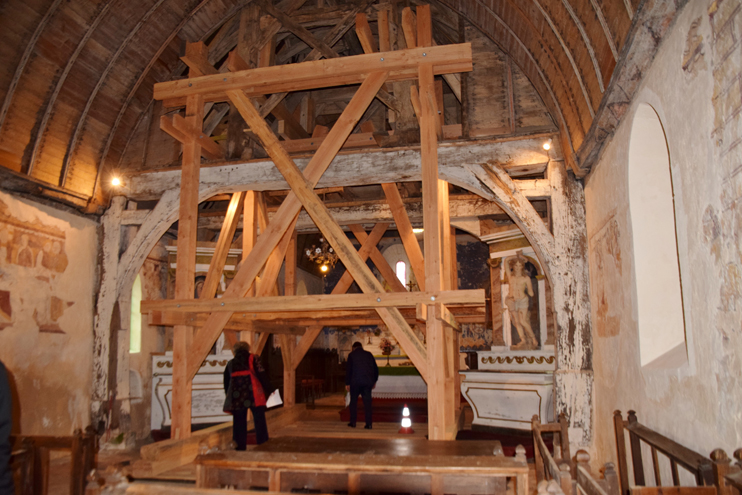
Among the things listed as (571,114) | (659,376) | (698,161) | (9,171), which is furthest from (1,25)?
(659,376)

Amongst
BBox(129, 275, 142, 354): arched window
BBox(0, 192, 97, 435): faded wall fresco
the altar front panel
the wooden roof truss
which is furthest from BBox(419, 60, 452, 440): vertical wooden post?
BBox(129, 275, 142, 354): arched window

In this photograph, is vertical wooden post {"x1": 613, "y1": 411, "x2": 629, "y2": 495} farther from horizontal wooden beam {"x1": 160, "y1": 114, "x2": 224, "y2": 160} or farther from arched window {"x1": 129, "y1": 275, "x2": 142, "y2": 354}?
arched window {"x1": 129, "y1": 275, "x2": 142, "y2": 354}

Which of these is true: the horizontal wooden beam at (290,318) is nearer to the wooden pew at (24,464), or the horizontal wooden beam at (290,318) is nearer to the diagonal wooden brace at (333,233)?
the diagonal wooden brace at (333,233)

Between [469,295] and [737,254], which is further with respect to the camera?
[469,295]

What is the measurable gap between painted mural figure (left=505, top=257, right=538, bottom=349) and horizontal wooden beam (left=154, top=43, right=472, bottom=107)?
477 cm

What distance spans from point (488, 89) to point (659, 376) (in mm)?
5490

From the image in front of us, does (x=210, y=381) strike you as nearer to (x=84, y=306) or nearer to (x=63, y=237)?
(x=84, y=306)

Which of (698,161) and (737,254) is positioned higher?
(698,161)

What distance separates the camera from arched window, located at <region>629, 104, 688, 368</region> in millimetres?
5223

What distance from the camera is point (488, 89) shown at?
29.1 ft

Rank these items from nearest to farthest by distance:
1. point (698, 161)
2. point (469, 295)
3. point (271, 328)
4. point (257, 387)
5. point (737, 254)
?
point (737, 254) < point (698, 161) < point (469, 295) < point (257, 387) < point (271, 328)

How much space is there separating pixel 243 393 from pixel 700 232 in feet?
17.7

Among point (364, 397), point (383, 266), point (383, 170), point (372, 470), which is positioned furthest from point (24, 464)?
point (383, 266)

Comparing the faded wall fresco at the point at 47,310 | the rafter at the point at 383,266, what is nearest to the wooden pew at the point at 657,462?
the rafter at the point at 383,266
